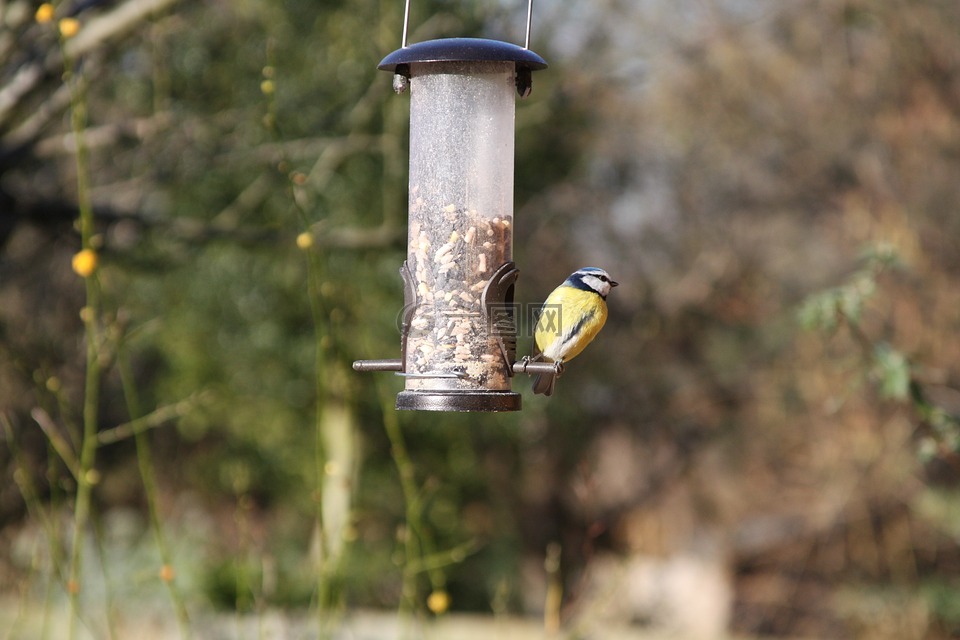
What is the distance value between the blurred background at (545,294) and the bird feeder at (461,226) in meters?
2.60

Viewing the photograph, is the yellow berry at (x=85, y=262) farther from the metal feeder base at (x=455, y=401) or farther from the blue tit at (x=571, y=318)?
the blue tit at (x=571, y=318)

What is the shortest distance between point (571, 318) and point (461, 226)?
0.43 metres

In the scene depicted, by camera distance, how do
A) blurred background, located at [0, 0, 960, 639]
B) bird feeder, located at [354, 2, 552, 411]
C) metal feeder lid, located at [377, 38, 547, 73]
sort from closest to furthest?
metal feeder lid, located at [377, 38, 547, 73], bird feeder, located at [354, 2, 552, 411], blurred background, located at [0, 0, 960, 639]

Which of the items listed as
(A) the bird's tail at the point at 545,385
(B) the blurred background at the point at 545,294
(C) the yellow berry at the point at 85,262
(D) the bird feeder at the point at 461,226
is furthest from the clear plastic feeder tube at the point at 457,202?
(B) the blurred background at the point at 545,294

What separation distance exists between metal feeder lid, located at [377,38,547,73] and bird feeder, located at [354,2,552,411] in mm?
181

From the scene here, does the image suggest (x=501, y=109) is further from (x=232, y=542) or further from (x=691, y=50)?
(x=232, y=542)

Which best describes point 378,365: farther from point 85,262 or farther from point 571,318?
point 85,262

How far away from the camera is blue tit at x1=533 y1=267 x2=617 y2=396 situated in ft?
10.0

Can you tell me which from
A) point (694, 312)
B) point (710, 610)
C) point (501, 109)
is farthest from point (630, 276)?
point (501, 109)

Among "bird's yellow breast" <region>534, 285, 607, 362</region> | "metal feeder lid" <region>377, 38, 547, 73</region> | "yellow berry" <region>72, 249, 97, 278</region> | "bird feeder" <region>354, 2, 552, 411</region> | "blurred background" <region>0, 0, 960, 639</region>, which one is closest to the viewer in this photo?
"yellow berry" <region>72, 249, 97, 278</region>

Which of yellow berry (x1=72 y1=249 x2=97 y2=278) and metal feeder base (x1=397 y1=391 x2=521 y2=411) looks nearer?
yellow berry (x1=72 y1=249 x2=97 y2=278)

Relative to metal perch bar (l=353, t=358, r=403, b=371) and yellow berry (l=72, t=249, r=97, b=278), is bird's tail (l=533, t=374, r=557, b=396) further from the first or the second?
yellow berry (l=72, t=249, r=97, b=278)

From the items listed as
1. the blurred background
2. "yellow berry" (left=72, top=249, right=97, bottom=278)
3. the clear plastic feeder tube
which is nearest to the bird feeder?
the clear plastic feeder tube

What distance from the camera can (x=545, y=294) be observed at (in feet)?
32.2
